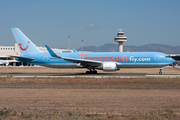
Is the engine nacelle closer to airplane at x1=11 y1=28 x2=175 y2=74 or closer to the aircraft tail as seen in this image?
airplane at x1=11 y1=28 x2=175 y2=74

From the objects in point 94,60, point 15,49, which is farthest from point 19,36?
point 15,49

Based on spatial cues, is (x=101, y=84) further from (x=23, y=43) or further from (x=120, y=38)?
(x=120, y=38)

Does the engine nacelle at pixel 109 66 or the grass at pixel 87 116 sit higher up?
the engine nacelle at pixel 109 66

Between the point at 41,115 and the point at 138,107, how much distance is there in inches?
201

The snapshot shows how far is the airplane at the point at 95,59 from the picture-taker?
35.2 m

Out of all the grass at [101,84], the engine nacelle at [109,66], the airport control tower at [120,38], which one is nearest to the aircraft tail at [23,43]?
the engine nacelle at [109,66]

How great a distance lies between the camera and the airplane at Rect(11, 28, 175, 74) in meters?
35.2

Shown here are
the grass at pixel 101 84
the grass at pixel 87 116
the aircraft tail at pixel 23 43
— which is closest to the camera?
the grass at pixel 87 116

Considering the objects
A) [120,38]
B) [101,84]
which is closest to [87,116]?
[101,84]

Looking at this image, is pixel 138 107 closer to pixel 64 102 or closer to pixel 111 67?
pixel 64 102

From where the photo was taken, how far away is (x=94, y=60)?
3691 centimetres

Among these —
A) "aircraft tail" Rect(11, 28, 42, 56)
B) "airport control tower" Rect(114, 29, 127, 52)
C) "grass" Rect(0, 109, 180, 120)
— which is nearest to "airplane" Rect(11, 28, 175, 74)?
"aircraft tail" Rect(11, 28, 42, 56)

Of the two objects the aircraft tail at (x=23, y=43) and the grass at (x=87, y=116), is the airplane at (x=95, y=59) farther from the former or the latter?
the grass at (x=87, y=116)

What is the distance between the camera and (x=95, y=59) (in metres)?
36.9
